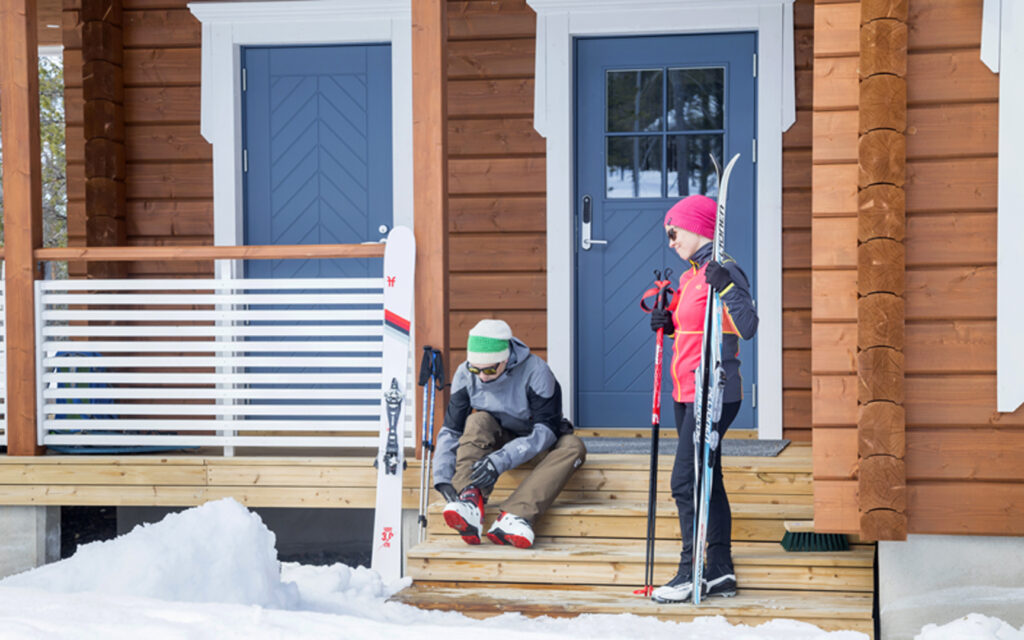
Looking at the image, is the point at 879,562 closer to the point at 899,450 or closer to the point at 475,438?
the point at 899,450

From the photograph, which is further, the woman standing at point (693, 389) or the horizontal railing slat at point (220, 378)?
the horizontal railing slat at point (220, 378)

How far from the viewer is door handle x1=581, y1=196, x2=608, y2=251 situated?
5520mm

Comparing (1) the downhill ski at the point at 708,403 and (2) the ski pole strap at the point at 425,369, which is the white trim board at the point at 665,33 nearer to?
(2) the ski pole strap at the point at 425,369

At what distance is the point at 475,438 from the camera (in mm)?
4184

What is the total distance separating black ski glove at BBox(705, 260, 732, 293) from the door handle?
7.10 feet

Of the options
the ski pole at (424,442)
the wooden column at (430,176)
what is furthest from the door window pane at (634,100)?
the ski pole at (424,442)

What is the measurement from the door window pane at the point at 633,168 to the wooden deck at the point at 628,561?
1.66m

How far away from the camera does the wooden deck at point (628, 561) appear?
11.5 feet

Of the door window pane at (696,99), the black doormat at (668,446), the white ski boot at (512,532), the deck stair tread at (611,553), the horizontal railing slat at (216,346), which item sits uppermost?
the door window pane at (696,99)

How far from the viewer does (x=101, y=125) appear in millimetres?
5711

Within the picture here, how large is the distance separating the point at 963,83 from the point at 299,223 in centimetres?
352

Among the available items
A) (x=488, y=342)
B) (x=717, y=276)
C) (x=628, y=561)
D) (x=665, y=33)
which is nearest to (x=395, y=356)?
(x=488, y=342)

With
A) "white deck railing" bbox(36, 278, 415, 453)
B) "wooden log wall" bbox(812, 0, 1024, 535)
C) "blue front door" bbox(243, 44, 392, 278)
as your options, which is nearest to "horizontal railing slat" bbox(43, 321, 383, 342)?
"white deck railing" bbox(36, 278, 415, 453)

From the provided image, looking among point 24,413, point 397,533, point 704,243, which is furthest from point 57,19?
point 704,243
